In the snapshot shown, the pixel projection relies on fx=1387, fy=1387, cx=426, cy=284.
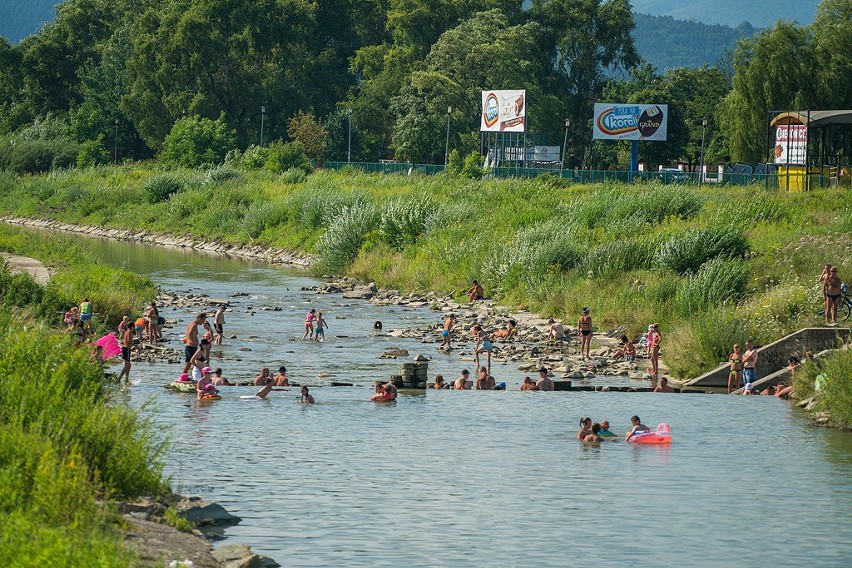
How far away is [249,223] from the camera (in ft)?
275

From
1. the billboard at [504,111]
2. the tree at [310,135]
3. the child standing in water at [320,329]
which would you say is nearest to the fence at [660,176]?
the billboard at [504,111]

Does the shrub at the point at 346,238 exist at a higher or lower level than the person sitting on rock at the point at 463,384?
higher

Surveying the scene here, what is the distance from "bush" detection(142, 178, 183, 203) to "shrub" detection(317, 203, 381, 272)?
3304 cm

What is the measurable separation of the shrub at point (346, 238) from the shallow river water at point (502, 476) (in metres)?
28.0

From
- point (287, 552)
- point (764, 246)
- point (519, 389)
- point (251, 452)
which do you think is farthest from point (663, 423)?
point (764, 246)

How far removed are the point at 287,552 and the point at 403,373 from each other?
52.1 feet

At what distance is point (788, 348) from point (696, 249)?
43.8 feet

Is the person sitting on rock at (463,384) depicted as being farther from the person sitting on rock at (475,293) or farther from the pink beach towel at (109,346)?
the person sitting on rock at (475,293)

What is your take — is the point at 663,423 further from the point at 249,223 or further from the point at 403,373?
the point at 249,223

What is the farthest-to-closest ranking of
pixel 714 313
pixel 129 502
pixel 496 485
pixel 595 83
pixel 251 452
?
pixel 595 83 < pixel 714 313 < pixel 251 452 < pixel 496 485 < pixel 129 502

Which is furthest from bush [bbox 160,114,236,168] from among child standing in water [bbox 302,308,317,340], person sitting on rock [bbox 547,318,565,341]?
person sitting on rock [bbox 547,318,565,341]

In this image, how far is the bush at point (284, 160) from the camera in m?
99.5

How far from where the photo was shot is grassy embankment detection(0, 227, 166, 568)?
1424 centimetres

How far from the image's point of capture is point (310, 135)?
115438mm
